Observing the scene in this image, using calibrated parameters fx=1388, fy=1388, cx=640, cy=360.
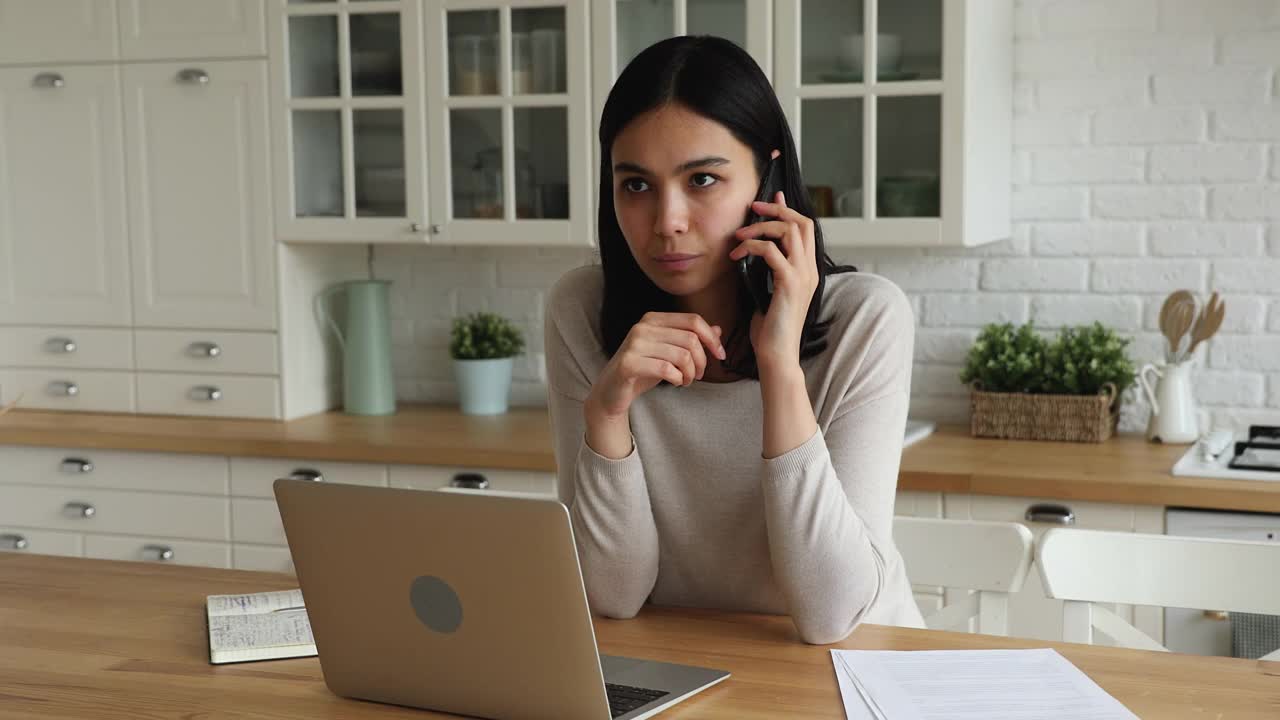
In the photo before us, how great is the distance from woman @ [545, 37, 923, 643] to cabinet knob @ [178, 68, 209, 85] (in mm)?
1981

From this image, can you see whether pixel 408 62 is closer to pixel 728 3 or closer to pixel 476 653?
pixel 728 3

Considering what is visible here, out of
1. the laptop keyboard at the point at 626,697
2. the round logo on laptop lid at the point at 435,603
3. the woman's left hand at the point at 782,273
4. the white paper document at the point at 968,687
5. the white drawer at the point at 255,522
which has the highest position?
the woman's left hand at the point at 782,273

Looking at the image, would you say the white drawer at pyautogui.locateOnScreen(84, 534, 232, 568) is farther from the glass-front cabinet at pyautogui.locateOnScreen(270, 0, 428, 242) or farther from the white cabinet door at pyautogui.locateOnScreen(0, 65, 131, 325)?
the glass-front cabinet at pyautogui.locateOnScreen(270, 0, 428, 242)

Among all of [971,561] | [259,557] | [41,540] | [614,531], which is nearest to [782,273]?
[614,531]

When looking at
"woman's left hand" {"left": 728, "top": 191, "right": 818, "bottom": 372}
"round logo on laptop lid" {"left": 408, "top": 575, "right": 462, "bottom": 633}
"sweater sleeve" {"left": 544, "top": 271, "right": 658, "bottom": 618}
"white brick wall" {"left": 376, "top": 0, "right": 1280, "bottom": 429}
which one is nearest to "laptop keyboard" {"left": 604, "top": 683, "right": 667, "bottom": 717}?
"round logo on laptop lid" {"left": 408, "top": 575, "right": 462, "bottom": 633}

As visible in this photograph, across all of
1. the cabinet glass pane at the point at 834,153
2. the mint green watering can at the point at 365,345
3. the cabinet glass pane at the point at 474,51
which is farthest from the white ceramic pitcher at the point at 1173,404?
the mint green watering can at the point at 365,345

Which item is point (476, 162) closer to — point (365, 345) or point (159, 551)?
point (365, 345)

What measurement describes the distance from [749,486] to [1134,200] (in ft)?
6.03

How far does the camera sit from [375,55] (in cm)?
337

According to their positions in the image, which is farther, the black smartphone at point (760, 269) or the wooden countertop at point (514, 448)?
the wooden countertop at point (514, 448)

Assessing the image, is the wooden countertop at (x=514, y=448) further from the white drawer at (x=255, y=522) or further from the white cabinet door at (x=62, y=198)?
the white cabinet door at (x=62, y=198)

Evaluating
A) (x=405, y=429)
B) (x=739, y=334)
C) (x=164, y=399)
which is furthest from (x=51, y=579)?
(x=164, y=399)

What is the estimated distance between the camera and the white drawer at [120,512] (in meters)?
3.33

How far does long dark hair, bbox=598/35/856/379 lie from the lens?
1.66 meters
